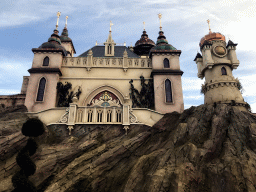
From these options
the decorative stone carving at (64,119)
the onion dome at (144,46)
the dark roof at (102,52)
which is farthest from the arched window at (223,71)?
the decorative stone carving at (64,119)

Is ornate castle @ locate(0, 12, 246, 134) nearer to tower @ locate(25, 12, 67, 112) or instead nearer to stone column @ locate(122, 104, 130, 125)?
tower @ locate(25, 12, 67, 112)

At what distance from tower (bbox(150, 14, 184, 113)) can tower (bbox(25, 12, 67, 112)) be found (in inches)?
479

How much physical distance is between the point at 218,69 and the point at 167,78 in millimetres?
7752

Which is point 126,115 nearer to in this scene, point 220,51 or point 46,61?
point 46,61

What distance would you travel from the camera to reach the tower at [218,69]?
85.5 ft

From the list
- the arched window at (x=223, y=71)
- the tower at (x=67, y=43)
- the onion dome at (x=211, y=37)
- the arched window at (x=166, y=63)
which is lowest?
the arched window at (x=223, y=71)

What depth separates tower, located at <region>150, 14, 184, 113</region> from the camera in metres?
24.3

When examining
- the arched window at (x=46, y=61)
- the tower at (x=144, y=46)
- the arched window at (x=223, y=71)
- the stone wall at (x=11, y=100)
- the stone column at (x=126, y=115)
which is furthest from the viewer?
the tower at (x=144, y=46)

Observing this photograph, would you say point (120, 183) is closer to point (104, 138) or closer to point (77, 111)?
point (104, 138)

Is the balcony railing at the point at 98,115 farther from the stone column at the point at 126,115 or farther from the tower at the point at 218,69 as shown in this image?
the tower at the point at 218,69

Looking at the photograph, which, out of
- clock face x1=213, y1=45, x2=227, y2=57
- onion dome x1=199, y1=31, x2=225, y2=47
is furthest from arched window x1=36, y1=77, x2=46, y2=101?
clock face x1=213, y1=45, x2=227, y2=57

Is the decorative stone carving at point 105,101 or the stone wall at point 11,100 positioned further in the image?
the stone wall at point 11,100

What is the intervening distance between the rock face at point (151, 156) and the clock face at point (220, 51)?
12722 mm

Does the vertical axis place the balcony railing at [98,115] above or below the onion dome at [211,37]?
below
